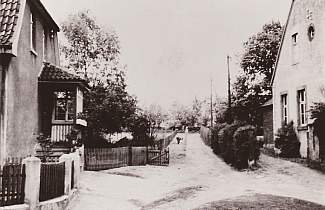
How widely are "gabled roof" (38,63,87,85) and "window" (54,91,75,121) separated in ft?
3.57

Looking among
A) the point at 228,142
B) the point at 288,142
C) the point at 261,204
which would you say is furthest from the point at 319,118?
the point at 261,204

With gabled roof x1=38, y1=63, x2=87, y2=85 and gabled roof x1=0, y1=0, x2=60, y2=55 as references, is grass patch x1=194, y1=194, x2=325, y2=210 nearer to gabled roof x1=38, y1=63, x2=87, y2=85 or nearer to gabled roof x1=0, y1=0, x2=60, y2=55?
gabled roof x1=0, y1=0, x2=60, y2=55

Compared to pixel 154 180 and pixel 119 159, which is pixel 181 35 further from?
pixel 119 159

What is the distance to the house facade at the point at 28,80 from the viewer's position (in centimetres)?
1216

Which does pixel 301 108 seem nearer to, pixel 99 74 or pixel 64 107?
pixel 64 107

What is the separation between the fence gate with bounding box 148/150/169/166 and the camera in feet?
70.8

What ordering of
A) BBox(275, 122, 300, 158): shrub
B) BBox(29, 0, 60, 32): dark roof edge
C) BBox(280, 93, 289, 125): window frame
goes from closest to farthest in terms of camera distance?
BBox(29, 0, 60, 32): dark roof edge → BBox(275, 122, 300, 158): shrub → BBox(280, 93, 289, 125): window frame

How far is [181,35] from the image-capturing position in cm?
1170

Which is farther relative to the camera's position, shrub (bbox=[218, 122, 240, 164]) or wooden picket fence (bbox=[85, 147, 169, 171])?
wooden picket fence (bbox=[85, 147, 169, 171])

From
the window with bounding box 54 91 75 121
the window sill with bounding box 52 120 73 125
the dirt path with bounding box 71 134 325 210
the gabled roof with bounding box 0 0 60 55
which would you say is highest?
the gabled roof with bounding box 0 0 60 55

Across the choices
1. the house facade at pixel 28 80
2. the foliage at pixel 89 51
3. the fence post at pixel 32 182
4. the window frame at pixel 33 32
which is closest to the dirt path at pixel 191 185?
the fence post at pixel 32 182

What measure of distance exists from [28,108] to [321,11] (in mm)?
11441

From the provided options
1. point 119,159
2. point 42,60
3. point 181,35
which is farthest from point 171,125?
point 181,35

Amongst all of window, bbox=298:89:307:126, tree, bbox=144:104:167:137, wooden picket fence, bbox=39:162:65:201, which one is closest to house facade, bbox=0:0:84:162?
wooden picket fence, bbox=39:162:65:201
